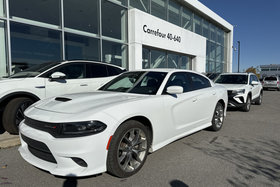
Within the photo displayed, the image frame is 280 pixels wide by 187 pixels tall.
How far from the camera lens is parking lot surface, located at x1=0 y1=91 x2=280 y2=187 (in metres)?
2.51

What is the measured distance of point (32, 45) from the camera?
9398mm

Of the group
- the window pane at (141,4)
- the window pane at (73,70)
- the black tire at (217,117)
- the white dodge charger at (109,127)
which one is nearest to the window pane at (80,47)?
the window pane at (141,4)

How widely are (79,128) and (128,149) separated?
2.60 ft

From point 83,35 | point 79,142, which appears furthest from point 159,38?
point 79,142

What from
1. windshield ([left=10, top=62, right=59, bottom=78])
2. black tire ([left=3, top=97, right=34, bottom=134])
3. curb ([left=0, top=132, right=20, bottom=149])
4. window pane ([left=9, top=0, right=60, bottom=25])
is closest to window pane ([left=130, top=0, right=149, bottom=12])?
window pane ([left=9, top=0, right=60, bottom=25])

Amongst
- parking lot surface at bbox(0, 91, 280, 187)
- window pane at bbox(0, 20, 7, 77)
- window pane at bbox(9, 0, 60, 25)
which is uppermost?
window pane at bbox(9, 0, 60, 25)

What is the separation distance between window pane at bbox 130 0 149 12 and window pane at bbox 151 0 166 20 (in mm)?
760

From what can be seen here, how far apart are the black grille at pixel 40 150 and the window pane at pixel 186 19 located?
17.1 meters

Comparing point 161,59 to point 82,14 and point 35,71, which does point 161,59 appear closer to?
point 82,14

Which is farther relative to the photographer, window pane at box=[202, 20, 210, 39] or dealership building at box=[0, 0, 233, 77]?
window pane at box=[202, 20, 210, 39]

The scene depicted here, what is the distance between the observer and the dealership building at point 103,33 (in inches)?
305

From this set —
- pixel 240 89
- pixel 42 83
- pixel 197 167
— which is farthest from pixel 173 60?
pixel 197 167

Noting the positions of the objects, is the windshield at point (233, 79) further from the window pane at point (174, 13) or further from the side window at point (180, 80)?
the window pane at point (174, 13)

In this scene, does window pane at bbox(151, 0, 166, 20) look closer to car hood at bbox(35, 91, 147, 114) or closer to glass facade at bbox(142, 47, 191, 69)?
glass facade at bbox(142, 47, 191, 69)
